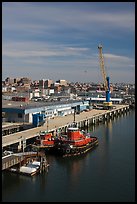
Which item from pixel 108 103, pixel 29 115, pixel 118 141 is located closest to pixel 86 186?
pixel 118 141

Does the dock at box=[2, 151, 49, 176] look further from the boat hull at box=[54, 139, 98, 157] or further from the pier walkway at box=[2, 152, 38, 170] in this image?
the boat hull at box=[54, 139, 98, 157]

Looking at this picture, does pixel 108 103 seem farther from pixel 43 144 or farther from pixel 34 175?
pixel 34 175

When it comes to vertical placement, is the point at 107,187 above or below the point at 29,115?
below

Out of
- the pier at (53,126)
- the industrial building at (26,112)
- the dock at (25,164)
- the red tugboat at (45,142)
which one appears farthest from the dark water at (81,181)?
the industrial building at (26,112)

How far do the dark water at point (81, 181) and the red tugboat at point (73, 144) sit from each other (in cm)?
19

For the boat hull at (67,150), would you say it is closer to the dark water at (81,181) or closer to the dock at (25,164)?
A: the dark water at (81,181)

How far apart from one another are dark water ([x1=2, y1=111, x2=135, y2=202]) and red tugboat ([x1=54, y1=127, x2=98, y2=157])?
193mm

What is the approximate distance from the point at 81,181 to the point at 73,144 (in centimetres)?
189

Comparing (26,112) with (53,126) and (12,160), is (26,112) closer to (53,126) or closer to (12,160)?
(53,126)

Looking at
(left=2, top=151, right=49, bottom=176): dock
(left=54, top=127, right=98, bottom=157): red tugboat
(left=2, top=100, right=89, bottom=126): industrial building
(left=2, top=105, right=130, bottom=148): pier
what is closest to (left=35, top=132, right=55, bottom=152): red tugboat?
(left=54, top=127, right=98, bottom=157): red tugboat

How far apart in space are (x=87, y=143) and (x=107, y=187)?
8.68 feet

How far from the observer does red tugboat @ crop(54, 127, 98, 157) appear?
6.48 meters

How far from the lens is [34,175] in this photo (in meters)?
4.98

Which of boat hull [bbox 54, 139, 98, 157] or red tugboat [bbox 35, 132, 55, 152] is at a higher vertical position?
red tugboat [bbox 35, 132, 55, 152]
